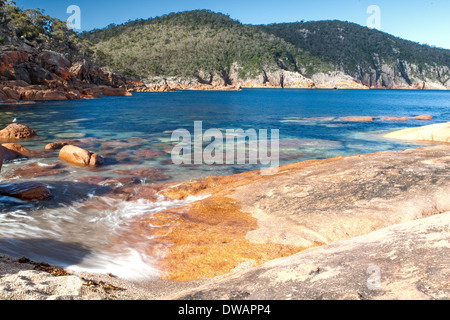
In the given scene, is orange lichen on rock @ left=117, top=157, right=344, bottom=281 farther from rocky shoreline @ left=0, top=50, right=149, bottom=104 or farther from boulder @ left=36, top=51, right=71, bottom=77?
boulder @ left=36, top=51, right=71, bottom=77

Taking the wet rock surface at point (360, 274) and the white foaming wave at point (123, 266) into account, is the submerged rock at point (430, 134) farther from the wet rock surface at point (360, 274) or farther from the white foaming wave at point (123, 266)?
the white foaming wave at point (123, 266)

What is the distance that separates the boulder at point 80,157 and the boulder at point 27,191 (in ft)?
10.8

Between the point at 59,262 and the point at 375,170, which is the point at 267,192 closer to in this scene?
the point at 375,170

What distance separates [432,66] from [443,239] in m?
214

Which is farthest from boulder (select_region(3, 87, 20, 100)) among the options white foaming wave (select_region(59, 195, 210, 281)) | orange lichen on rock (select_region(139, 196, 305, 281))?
orange lichen on rock (select_region(139, 196, 305, 281))

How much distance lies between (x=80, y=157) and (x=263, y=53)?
468 ft

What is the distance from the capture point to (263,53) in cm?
14425

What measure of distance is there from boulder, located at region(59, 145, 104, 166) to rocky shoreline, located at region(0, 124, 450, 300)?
3.25 m

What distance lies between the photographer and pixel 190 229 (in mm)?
5918

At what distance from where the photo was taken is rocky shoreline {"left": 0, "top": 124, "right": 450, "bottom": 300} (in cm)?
288

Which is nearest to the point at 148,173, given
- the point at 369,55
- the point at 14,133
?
the point at 14,133

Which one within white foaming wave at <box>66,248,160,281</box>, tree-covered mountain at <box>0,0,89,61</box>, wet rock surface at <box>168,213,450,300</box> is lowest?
white foaming wave at <box>66,248,160,281</box>

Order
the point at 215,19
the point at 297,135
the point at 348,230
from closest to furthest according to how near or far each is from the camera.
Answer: the point at 348,230
the point at 297,135
the point at 215,19
